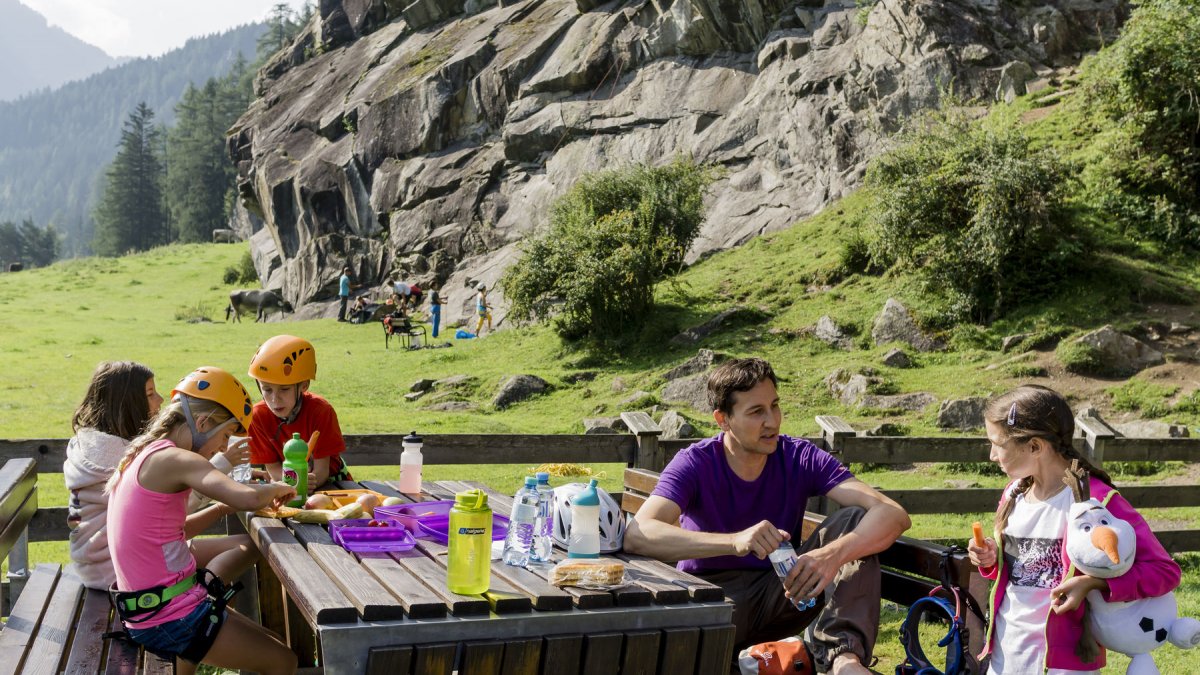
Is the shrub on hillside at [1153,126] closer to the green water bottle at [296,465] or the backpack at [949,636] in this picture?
the backpack at [949,636]

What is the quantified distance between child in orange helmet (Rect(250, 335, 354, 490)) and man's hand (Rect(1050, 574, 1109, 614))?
398cm

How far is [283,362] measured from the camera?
5898 millimetres

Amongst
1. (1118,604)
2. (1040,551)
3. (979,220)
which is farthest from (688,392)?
(1118,604)

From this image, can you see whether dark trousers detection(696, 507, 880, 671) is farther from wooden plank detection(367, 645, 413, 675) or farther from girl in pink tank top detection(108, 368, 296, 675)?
girl in pink tank top detection(108, 368, 296, 675)

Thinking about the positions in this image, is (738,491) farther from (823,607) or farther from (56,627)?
(56,627)

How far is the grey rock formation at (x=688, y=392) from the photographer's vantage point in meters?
18.9

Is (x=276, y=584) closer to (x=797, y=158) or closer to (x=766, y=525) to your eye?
(x=766, y=525)

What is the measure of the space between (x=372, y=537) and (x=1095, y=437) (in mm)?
7196

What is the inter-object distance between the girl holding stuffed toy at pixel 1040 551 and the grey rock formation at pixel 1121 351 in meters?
15.5

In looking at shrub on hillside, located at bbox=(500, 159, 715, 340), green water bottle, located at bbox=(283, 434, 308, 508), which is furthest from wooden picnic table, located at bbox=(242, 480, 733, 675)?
shrub on hillside, located at bbox=(500, 159, 715, 340)

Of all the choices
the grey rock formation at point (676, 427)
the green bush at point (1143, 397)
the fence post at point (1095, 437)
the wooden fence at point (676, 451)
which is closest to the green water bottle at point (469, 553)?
the wooden fence at point (676, 451)

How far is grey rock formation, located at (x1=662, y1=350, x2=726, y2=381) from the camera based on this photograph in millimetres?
20309

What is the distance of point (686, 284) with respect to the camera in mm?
26359

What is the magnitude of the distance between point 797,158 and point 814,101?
6.56 feet
